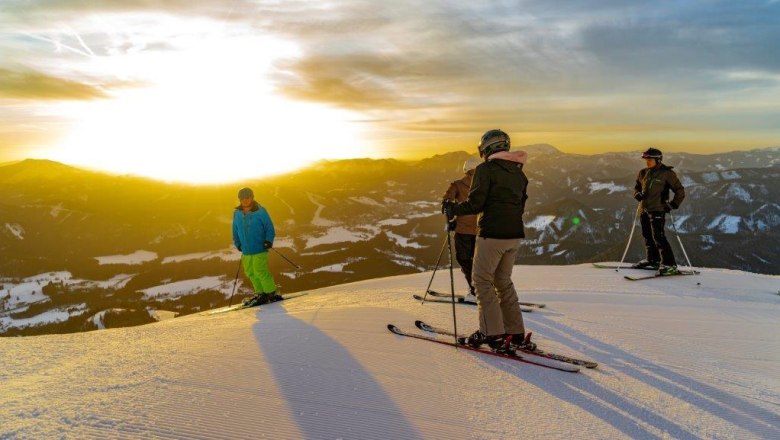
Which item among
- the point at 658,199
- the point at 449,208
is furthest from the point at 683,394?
the point at 658,199

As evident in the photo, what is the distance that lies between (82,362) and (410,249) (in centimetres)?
19141

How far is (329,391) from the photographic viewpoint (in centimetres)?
459

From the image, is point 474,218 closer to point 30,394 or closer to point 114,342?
point 114,342

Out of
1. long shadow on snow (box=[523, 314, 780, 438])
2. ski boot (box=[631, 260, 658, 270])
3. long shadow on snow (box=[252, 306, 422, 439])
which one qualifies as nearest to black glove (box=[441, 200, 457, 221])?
long shadow on snow (box=[252, 306, 422, 439])

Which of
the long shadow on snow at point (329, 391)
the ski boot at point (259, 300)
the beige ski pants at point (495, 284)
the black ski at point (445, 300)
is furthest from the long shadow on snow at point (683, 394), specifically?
the ski boot at point (259, 300)

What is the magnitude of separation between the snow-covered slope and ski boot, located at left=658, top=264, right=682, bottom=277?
3.57m

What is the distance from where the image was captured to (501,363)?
5.46 m

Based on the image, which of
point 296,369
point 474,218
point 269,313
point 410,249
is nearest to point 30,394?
point 296,369

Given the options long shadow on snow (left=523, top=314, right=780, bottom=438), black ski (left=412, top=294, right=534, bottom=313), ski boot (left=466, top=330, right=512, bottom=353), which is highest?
ski boot (left=466, top=330, right=512, bottom=353)

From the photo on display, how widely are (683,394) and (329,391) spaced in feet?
12.6

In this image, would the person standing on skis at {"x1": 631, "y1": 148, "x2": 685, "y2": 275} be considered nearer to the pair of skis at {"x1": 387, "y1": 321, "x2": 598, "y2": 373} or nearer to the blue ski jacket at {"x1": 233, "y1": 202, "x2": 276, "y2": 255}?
the pair of skis at {"x1": 387, "y1": 321, "x2": 598, "y2": 373}

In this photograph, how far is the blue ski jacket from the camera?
35.5 feet

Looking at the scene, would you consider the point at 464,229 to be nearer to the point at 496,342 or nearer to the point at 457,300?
the point at 457,300

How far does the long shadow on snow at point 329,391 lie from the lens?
3.89 metres
